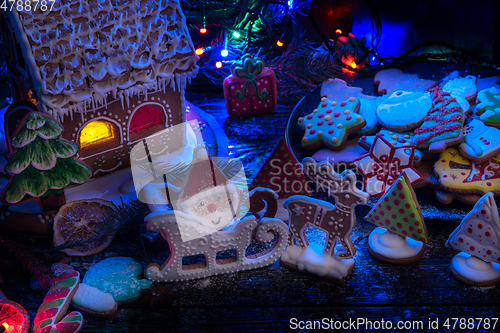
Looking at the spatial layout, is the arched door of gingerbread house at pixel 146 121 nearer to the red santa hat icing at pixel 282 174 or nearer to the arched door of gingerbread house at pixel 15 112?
the arched door of gingerbread house at pixel 15 112

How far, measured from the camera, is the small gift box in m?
3.36

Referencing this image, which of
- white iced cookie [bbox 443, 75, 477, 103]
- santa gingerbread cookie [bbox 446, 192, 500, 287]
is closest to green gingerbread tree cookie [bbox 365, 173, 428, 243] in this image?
Answer: santa gingerbread cookie [bbox 446, 192, 500, 287]

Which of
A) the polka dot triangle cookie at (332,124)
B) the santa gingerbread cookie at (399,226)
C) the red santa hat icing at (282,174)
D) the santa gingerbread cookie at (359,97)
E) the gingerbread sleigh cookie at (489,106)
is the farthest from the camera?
the santa gingerbread cookie at (359,97)

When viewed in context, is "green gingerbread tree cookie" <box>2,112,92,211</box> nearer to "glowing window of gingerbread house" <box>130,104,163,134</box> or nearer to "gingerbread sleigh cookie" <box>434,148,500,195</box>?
"glowing window of gingerbread house" <box>130,104,163,134</box>

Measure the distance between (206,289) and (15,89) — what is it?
180 centimetres

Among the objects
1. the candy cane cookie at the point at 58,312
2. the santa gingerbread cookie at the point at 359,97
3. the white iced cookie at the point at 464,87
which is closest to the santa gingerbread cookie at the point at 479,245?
the santa gingerbread cookie at the point at 359,97

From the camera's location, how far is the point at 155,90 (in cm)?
280

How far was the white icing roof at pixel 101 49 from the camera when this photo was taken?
2.31 meters

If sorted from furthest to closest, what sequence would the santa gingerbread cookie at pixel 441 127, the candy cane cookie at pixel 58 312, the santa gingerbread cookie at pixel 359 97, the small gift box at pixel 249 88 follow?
the small gift box at pixel 249 88
the santa gingerbread cookie at pixel 359 97
the santa gingerbread cookie at pixel 441 127
the candy cane cookie at pixel 58 312

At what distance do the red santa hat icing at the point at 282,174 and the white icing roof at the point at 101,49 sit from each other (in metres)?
0.87

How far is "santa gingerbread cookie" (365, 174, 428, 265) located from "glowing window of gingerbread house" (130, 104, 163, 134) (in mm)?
1478

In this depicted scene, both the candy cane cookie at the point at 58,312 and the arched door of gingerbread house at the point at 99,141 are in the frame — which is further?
the arched door of gingerbread house at the point at 99,141

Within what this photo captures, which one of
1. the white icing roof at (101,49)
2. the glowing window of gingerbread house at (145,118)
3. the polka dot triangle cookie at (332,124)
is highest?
the white icing roof at (101,49)

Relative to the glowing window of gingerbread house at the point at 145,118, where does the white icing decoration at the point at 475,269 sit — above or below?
below
